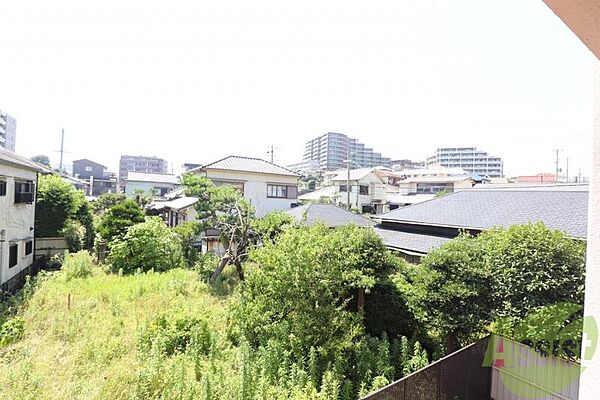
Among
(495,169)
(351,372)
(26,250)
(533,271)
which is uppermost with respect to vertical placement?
(495,169)

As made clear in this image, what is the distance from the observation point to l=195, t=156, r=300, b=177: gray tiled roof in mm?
19844

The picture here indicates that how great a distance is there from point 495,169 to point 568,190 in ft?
273

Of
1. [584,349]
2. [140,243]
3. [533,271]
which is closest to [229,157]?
[140,243]

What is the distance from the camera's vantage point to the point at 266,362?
5.89 metres

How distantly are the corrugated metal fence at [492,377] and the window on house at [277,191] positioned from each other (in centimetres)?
1639

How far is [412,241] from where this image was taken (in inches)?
423

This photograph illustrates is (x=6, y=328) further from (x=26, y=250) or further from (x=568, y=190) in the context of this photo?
(x=568, y=190)

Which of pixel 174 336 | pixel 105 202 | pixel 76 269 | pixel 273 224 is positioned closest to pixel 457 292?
pixel 174 336

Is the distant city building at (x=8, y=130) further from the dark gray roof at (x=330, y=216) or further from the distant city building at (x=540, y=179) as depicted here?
the distant city building at (x=540, y=179)

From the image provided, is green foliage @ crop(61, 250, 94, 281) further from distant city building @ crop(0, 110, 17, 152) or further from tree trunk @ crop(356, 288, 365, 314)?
distant city building @ crop(0, 110, 17, 152)

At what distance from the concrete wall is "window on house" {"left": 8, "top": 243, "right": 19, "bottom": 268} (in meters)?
0.11

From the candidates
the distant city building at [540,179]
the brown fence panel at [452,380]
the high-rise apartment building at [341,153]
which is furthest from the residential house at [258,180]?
the high-rise apartment building at [341,153]

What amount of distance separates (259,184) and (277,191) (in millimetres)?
1367

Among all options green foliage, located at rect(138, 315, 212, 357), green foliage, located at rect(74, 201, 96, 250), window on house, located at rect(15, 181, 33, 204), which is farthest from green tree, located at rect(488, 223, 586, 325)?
green foliage, located at rect(74, 201, 96, 250)
